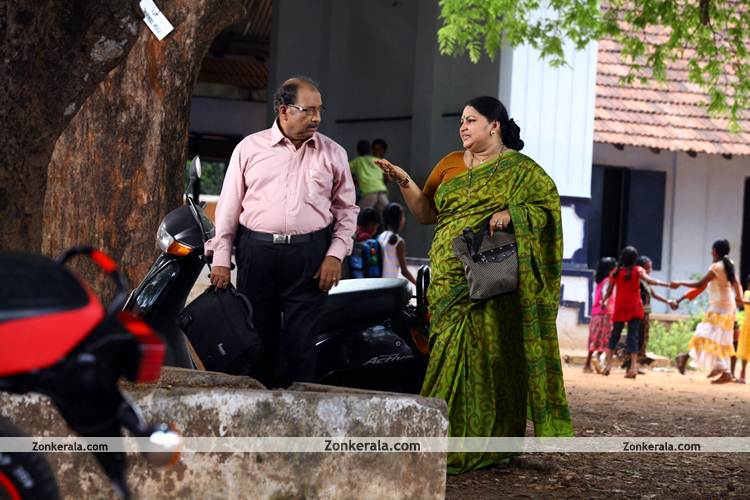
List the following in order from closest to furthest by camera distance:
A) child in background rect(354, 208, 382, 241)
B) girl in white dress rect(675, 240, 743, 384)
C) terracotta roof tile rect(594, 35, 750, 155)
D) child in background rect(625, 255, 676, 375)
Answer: child in background rect(354, 208, 382, 241) → girl in white dress rect(675, 240, 743, 384) → child in background rect(625, 255, 676, 375) → terracotta roof tile rect(594, 35, 750, 155)

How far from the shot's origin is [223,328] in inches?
206

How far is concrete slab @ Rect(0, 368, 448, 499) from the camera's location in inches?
157

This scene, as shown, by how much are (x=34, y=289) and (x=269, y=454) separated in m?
2.19

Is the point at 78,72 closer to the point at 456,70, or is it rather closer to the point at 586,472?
the point at 586,472

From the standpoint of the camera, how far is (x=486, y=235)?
593 centimetres

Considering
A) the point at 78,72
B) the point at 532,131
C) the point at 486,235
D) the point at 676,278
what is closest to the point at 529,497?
the point at 486,235

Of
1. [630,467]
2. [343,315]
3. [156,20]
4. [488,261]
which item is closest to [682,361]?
[630,467]

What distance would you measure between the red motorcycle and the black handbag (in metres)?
3.75

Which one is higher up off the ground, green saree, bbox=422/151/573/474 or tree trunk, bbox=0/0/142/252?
tree trunk, bbox=0/0/142/252

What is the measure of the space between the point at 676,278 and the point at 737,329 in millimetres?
2720


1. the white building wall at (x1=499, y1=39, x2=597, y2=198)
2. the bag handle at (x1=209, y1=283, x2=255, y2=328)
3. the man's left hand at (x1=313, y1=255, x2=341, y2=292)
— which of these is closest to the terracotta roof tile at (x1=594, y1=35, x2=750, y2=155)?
the white building wall at (x1=499, y1=39, x2=597, y2=198)

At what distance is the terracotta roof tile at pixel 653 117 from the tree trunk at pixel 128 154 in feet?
32.4

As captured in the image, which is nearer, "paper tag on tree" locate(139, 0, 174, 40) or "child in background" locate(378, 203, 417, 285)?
"paper tag on tree" locate(139, 0, 174, 40)

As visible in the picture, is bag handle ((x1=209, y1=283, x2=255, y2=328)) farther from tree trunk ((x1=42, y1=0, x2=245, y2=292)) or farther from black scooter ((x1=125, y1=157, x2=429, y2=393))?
tree trunk ((x1=42, y1=0, x2=245, y2=292))
